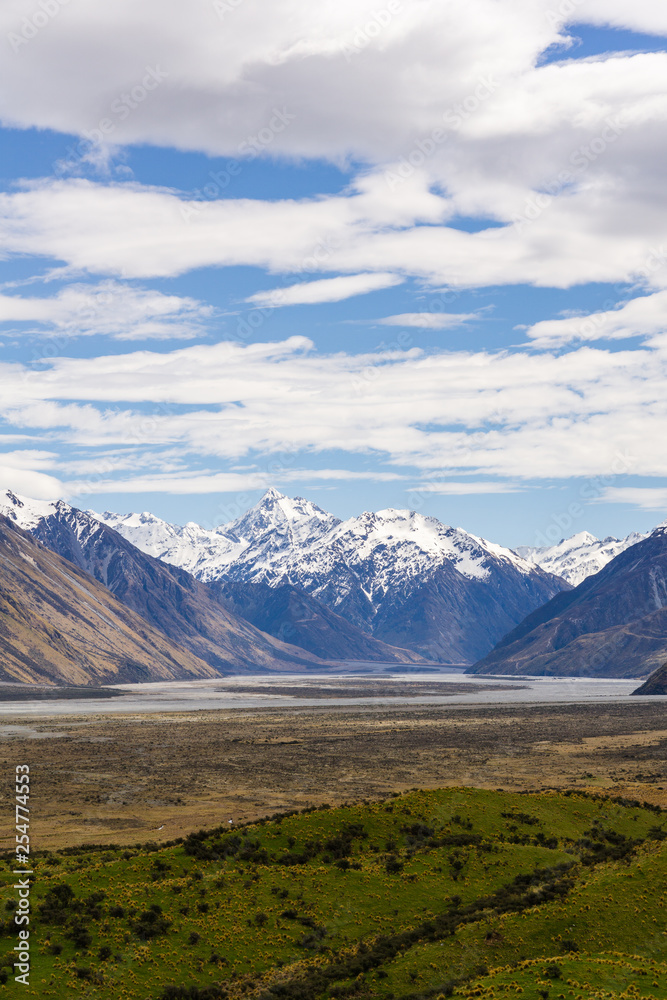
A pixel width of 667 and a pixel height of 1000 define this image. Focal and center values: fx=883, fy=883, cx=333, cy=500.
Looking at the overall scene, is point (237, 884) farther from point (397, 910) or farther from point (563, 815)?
point (563, 815)

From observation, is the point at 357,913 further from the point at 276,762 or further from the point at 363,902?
the point at 276,762

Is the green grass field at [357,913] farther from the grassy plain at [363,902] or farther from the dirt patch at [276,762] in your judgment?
the dirt patch at [276,762]

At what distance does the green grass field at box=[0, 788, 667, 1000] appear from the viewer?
33.3m

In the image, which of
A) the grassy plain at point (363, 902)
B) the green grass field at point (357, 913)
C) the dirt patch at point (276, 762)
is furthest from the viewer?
the dirt patch at point (276, 762)

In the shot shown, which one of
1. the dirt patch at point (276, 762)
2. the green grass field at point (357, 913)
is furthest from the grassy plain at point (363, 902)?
the dirt patch at point (276, 762)

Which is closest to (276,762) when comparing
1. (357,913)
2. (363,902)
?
(363,902)

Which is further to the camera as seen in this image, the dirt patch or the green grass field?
the dirt patch

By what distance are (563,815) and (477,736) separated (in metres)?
85.2

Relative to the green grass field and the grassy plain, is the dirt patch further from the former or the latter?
the green grass field

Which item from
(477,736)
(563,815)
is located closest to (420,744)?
(477,736)

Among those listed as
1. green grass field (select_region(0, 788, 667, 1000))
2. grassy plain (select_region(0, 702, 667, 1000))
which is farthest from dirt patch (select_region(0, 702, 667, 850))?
green grass field (select_region(0, 788, 667, 1000))

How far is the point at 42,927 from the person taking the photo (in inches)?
1411

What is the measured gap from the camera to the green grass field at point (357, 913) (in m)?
33.3

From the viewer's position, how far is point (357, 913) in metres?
39.3
